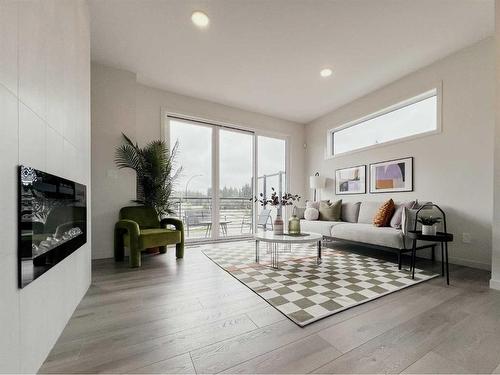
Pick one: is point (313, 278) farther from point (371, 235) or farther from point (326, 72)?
point (326, 72)

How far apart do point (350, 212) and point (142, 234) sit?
3393 millimetres

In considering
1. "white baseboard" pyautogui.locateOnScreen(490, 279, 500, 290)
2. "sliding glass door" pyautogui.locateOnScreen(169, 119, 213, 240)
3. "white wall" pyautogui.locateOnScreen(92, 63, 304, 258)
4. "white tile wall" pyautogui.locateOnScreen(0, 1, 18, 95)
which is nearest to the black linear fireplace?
"white tile wall" pyautogui.locateOnScreen(0, 1, 18, 95)

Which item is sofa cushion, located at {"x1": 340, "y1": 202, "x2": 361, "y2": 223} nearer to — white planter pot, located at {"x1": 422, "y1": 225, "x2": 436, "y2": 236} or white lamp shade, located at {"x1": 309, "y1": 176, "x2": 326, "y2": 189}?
white lamp shade, located at {"x1": 309, "y1": 176, "x2": 326, "y2": 189}

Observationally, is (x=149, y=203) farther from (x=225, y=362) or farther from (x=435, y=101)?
(x=435, y=101)

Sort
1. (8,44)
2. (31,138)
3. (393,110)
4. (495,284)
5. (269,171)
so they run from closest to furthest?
(8,44) → (31,138) → (495,284) → (393,110) → (269,171)

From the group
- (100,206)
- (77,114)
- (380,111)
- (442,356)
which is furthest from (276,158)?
(442,356)

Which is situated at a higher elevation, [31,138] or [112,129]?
[112,129]

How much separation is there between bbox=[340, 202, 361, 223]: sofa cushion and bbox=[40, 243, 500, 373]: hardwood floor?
1.89m

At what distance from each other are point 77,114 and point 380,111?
4271 mm

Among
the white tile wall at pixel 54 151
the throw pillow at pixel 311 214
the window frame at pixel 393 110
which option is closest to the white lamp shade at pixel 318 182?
the window frame at pixel 393 110

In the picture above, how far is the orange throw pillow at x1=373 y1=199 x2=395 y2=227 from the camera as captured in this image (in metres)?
3.19

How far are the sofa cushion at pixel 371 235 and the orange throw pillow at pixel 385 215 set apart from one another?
5.2 inches

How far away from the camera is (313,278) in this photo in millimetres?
2303

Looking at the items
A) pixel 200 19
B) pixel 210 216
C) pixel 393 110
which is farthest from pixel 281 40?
pixel 210 216
